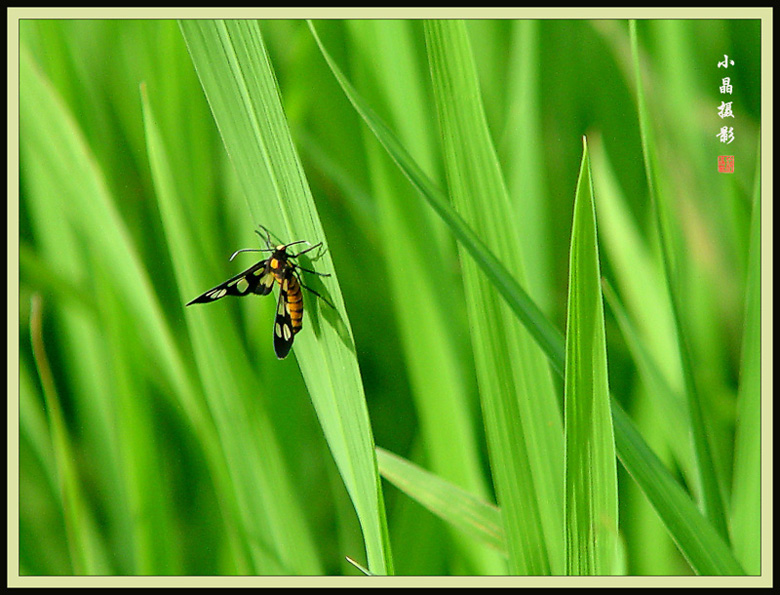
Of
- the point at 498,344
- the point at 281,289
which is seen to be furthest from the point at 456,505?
the point at 281,289

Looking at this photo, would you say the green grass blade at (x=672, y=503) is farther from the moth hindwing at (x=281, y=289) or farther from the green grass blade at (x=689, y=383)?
the moth hindwing at (x=281, y=289)

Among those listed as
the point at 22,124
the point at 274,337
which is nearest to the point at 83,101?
the point at 22,124

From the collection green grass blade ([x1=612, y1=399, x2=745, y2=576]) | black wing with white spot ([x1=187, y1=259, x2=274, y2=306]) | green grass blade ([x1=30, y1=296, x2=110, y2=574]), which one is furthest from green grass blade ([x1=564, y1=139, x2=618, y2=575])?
green grass blade ([x1=30, y1=296, x2=110, y2=574])

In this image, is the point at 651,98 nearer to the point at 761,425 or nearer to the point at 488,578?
the point at 761,425

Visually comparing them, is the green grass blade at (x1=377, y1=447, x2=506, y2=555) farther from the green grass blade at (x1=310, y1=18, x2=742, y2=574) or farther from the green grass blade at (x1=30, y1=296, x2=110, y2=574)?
the green grass blade at (x1=30, y1=296, x2=110, y2=574)

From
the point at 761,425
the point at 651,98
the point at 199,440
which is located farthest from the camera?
the point at 651,98

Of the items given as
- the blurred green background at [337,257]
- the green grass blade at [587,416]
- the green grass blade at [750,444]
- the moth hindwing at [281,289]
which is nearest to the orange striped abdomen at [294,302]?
the moth hindwing at [281,289]

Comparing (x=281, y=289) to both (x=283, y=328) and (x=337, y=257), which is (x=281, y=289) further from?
(x=337, y=257)
